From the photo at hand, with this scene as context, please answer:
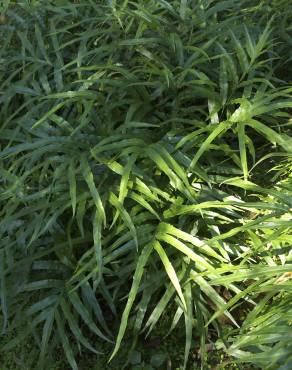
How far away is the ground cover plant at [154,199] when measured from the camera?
1.44 meters

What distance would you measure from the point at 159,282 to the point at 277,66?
83cm

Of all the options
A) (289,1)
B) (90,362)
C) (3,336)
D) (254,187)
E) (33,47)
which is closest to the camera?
(254,187)

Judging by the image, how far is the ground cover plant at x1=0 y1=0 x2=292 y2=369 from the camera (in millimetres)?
1437

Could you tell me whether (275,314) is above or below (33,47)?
below

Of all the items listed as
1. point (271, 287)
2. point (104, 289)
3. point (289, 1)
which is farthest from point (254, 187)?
point (289, 1)

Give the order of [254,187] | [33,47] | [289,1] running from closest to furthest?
[254,187] < [289,1] < [33,47]

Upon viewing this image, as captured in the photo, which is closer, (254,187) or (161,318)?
(254,187)

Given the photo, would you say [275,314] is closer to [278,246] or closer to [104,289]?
[278,246]

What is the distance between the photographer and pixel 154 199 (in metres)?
1.51

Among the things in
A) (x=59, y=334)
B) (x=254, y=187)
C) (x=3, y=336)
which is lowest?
(x=3, y=336)

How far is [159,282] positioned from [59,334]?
12.8 inches

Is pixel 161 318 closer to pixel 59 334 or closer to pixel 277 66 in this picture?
pixel 59 334

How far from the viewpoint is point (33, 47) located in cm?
210

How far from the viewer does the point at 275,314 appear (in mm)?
1245
